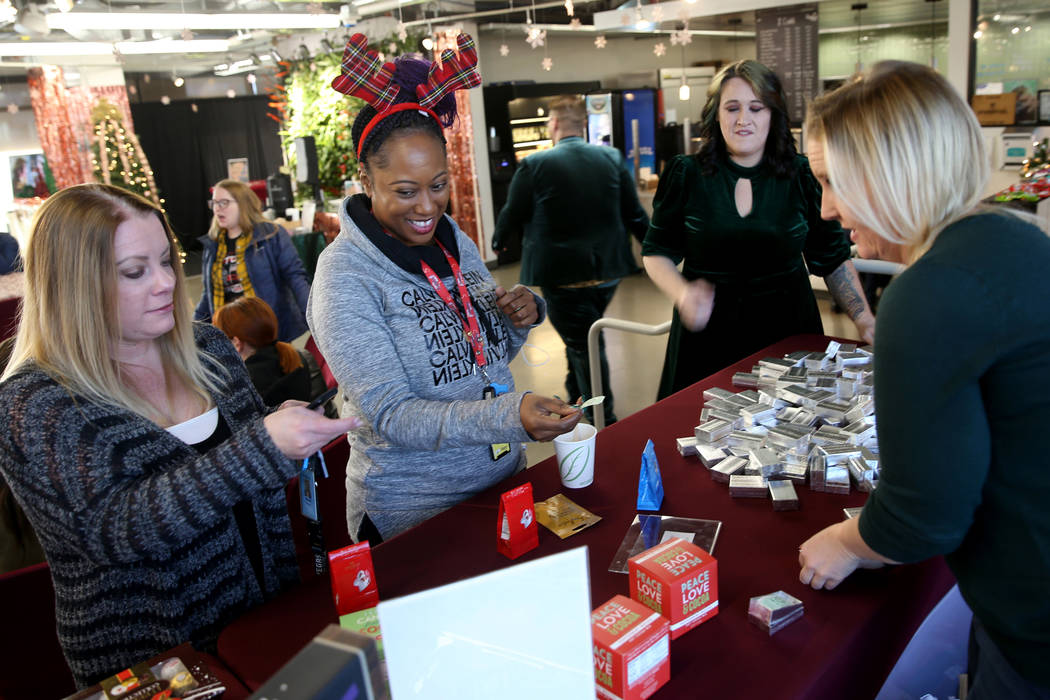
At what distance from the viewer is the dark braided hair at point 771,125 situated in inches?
96.5

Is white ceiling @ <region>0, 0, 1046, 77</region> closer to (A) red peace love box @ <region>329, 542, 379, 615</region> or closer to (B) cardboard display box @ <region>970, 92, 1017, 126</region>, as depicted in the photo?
(B) cardboard display box @ <region>970, 92, 1017, 126</region>

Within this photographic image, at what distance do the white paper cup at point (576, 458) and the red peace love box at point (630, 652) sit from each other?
0.53 metres

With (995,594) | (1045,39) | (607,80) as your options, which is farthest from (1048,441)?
(607,80)

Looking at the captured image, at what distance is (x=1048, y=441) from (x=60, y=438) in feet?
4.75

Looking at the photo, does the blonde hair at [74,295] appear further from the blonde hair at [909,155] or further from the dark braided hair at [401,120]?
the blonde hair at [909,155]

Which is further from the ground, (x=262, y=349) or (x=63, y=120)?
(x=63, y=120)

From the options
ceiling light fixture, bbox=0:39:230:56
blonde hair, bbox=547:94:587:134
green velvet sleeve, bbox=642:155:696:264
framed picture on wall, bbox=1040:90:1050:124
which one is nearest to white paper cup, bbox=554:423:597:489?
green velvet sleeve, bbox=642:155:696:264

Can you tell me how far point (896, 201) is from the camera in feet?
3.43

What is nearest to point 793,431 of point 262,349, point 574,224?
point 262,349

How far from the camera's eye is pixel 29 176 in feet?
36.6

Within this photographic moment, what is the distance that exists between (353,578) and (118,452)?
0.47 meters

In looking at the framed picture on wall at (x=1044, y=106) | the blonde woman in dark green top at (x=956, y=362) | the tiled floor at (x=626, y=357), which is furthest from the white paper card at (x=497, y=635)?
the framed picture on wall at (x=1044, y=106)

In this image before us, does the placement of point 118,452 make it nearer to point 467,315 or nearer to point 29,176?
point 467,315

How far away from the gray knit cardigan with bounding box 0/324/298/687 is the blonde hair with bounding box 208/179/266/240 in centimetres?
312
